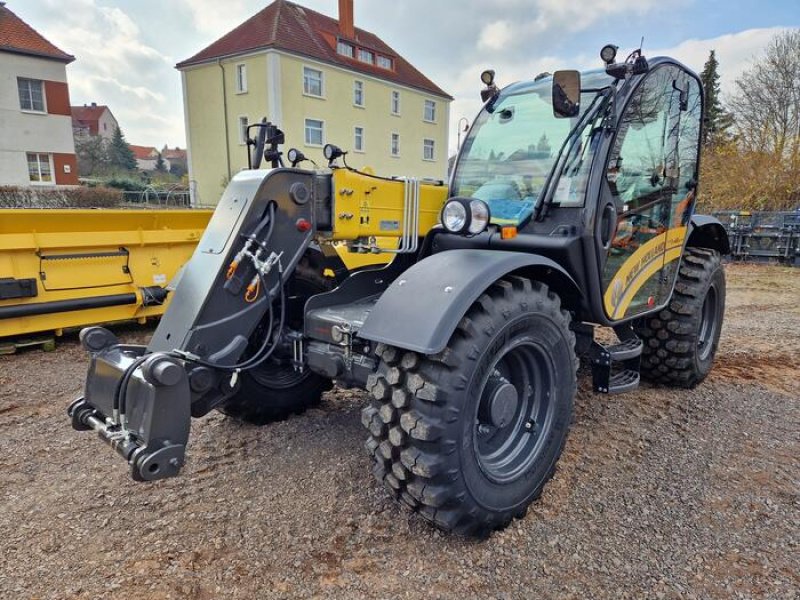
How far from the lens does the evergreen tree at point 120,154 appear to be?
5317 centimetres

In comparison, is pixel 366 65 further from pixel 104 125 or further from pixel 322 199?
pixel 104 125

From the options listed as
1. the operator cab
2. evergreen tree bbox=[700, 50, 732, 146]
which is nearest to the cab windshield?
the operator cab

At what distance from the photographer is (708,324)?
15.8ft

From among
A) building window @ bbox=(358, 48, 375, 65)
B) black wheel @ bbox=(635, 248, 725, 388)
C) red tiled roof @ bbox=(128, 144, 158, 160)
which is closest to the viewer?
black wheel @ bbox=(635, 248, 725, 388)

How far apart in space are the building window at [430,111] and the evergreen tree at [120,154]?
34288mm

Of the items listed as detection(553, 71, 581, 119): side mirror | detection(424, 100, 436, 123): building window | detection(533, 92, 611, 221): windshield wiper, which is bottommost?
detection(533, 92, 611, 221): windshield wiper

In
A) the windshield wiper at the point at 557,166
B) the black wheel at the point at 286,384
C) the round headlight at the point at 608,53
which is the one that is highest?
the round headlight at the point at 608,53

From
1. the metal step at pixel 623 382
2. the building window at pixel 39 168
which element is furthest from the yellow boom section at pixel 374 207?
the building window at pixel 39 168

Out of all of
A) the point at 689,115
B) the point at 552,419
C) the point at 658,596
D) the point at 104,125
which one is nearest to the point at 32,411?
the point at 552,419

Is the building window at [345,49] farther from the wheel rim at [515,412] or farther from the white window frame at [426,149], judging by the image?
the wheel rim at [515,412]

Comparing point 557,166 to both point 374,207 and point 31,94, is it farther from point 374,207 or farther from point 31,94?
point 31,94

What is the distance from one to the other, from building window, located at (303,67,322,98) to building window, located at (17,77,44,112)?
431 inches

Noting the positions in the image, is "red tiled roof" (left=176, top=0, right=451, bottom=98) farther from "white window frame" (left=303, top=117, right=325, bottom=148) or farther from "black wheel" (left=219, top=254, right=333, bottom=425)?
"black wheel" (left=219, top=254, right=333, bottom=425)

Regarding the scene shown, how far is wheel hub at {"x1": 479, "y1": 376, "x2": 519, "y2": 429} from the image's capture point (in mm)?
2465
